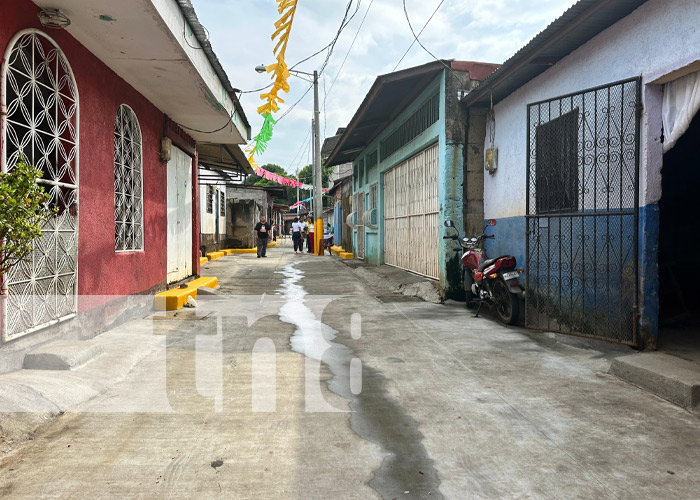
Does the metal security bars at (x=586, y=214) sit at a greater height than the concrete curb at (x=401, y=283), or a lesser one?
greater

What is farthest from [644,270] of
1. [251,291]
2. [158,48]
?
[251,291]

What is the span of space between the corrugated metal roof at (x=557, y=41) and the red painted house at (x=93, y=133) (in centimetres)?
370

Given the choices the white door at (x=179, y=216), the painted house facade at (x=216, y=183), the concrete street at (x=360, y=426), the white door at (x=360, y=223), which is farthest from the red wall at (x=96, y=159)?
the white door at (x=360, y=223)

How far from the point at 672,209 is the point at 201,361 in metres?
6.78

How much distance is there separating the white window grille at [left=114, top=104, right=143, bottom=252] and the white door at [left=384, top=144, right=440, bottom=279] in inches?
190

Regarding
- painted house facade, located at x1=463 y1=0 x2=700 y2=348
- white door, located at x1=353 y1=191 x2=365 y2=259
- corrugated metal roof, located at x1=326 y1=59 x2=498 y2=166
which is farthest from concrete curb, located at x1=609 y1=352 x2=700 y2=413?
white door, located at x1=353 y1=191 x2=365 y2=259

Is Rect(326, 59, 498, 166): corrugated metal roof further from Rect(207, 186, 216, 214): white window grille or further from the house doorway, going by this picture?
Rect(207, 186, 216, 214): white window grille

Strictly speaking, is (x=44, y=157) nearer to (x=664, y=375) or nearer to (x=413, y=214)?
(x=664, y=375)

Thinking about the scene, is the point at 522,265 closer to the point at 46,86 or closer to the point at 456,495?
the point at 456,495

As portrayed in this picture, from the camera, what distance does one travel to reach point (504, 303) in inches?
253

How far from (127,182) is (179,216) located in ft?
9.06

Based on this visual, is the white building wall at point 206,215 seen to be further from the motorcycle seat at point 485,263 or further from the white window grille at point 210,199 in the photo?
the motorcycle seat at point 485,263

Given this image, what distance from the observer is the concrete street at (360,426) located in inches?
94.5

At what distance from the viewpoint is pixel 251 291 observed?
930 cm
